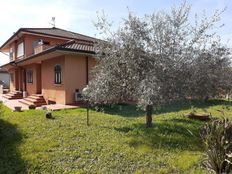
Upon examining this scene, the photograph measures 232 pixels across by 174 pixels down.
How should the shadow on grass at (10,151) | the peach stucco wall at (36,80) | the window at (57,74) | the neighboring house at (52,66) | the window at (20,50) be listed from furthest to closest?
the window at (20,50) → the peach stucco wall at (36,80) → the window at (57,74) → the neighboring house at (52,66) → the shadow on grass at (10,151)

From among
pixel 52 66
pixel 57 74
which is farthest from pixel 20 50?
pixel 57 74

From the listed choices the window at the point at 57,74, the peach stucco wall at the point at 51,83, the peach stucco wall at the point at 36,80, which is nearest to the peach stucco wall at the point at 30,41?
the peach stucco wall at the point at 36,80

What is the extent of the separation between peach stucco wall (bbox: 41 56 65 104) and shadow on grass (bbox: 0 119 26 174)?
7.11 metres

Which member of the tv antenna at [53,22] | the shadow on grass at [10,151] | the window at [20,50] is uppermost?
the tv antenna at [53,22]

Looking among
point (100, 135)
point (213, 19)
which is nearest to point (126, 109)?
point (100, 135)

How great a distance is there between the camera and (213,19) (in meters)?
7.95

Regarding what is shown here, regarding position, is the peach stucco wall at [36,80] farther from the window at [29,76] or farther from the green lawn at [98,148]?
the green lawn at [98,148]

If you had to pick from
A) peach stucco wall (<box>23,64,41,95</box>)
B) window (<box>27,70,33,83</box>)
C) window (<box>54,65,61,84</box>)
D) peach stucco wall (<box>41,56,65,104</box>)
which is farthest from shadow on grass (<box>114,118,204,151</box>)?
window (<box>27,70,33,83</box>)

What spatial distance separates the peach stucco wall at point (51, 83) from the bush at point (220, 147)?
39.5 feet

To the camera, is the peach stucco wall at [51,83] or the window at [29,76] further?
the window at [29,76]

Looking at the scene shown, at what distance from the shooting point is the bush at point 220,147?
480 centimetres

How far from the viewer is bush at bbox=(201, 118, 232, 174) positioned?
4797 mm

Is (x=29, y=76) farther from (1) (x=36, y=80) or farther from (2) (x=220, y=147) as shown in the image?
(2) (x=220, y=147)

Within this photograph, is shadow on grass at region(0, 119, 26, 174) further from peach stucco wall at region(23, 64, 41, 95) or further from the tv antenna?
the tv antenna
